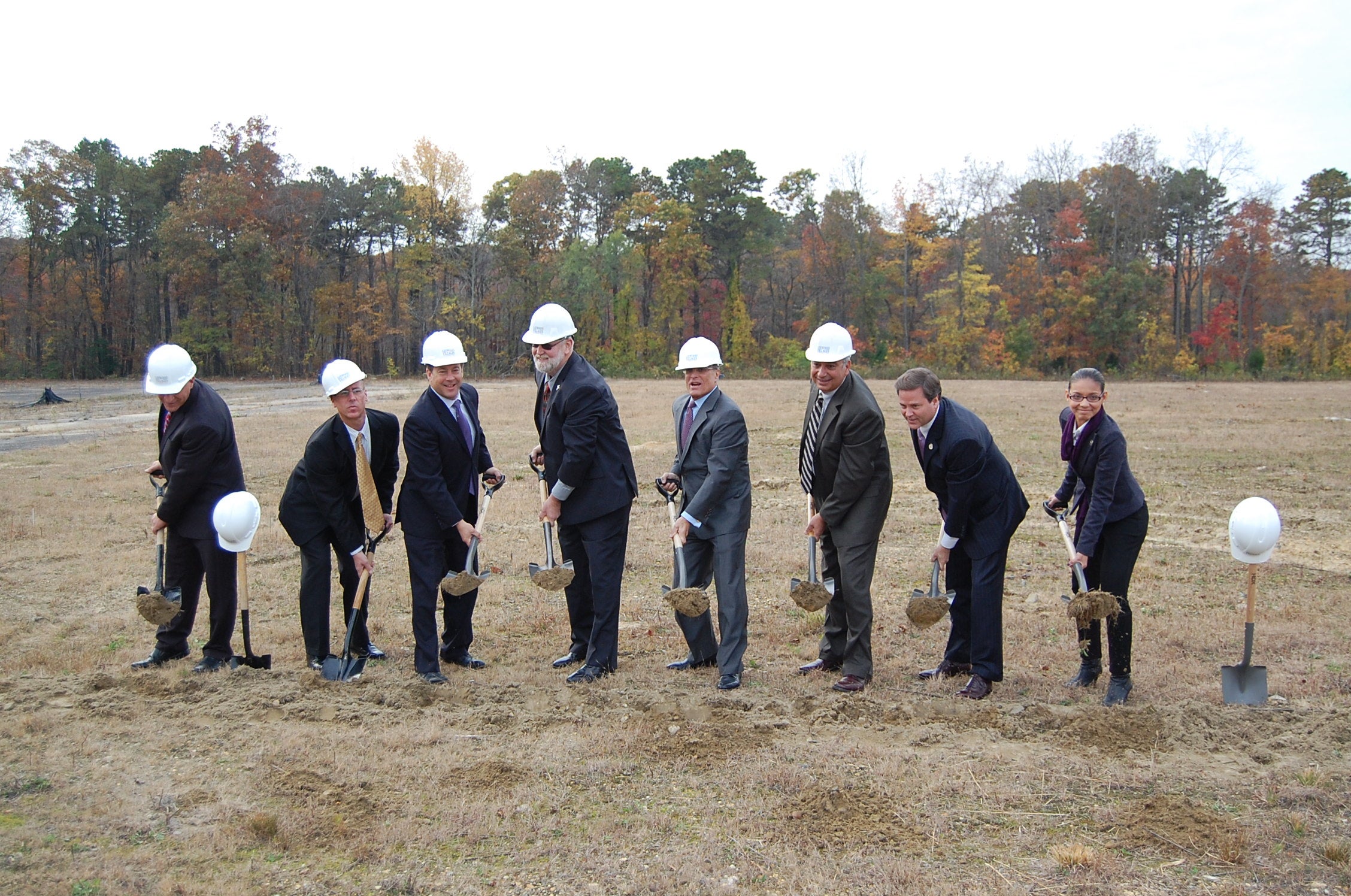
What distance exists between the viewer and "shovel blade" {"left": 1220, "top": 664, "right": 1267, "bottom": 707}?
573 centimetres

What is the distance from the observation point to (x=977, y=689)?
6020 millimetres

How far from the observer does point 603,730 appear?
5391 millimetres

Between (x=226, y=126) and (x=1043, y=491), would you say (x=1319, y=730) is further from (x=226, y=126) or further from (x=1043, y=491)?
(x=226, y=126)

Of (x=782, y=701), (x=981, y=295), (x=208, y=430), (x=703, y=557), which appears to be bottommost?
(x=782, y=701)

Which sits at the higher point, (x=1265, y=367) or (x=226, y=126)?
(x=226, y=126)

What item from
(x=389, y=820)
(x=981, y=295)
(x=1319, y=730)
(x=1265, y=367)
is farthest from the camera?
(x=981, y=295)

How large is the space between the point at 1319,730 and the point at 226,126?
205 feet

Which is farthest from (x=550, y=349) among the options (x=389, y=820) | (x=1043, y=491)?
(x=1043, y=491)

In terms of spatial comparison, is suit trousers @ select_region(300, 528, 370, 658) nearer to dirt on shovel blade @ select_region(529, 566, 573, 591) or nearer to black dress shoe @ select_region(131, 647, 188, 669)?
black dress shoe @ select_region(131, 647, 188, 669)

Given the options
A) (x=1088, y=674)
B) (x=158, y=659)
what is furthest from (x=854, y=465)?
(x=158, y=659)

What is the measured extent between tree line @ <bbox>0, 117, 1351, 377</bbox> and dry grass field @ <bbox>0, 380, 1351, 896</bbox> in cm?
4511

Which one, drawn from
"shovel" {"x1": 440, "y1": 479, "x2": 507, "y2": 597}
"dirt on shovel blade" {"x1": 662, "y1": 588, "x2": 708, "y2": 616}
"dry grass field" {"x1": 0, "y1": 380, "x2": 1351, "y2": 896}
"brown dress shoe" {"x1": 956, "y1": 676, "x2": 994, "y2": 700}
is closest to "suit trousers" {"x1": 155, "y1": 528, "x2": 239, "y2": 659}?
"dry grass field" {"x1": 0, "y1": 380, "x2": 1351, "y2": 896}

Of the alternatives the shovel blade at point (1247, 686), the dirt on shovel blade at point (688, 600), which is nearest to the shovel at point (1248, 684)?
the shovel blade at point (1247, 686)

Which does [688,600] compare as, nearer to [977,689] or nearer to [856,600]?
[856,600]
